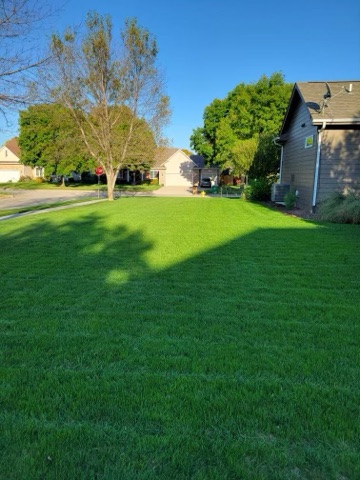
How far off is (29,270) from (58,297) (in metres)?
1.58

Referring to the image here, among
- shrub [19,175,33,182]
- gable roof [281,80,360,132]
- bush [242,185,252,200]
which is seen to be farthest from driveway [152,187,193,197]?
shrub [19,175,33,182]

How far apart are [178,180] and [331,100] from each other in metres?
41.2

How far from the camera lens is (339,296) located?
4.65 meters

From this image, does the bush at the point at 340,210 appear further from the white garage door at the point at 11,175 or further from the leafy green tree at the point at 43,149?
the white garage door at the point at 11,175

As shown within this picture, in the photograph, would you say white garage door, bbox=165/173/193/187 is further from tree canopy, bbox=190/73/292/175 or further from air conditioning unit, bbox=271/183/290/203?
air conditioning unit, bbox=271/183/290/203

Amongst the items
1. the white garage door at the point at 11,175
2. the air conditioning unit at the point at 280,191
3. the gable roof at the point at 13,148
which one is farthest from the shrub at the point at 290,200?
the white garage door at the point at 11,175

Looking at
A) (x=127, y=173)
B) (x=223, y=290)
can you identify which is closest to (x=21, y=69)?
(x=223, y=290)

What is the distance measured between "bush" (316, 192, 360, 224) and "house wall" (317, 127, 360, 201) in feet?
4.51

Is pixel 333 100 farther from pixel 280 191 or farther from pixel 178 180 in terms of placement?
pixel 178 180

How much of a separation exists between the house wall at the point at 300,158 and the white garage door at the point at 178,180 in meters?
35.5

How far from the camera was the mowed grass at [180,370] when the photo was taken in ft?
6.49

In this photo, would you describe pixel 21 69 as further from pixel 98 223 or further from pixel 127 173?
pixel 127 173

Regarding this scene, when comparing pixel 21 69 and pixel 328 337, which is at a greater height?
pixel 21 69

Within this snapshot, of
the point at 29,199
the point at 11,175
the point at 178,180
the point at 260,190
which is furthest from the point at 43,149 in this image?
the point at 260,190
